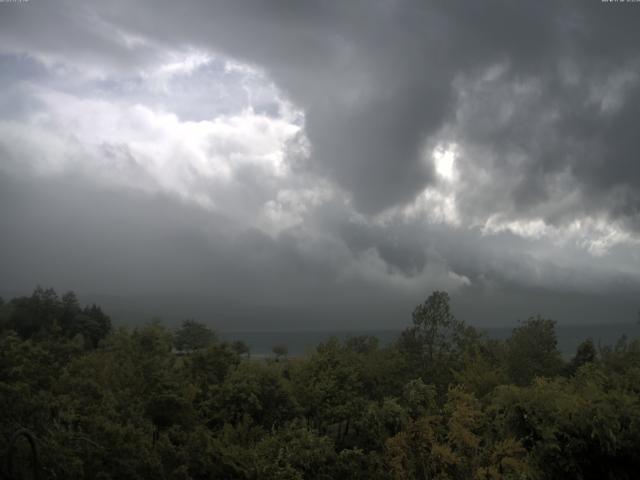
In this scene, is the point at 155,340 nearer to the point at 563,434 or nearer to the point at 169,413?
the point at 169,413

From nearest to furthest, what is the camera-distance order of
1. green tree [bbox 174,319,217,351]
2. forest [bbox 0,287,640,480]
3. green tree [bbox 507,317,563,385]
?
forest [bbox 0,287,640,480], green tree [bbox 507,317,563,385], green tree [bbox 174,319,217,351]

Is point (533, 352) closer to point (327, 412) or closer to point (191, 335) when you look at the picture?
point (327, 412)

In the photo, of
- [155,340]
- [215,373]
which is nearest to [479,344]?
[215,373]

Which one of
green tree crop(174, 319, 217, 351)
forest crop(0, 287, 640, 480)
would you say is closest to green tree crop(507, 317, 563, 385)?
forest crop(0, 287, 640, 480)

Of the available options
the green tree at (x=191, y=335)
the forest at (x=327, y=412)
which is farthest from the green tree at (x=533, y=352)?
the green tree at (x=191, y=335)

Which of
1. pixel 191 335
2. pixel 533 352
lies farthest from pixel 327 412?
pixel 191 335

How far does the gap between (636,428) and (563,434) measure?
9.37 feet

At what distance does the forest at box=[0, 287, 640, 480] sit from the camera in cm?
2175

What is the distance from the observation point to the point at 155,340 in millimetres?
37406

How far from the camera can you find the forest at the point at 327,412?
21.8 meters

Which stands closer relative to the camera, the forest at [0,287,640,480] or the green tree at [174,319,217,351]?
the forest at [0,287,640,480]

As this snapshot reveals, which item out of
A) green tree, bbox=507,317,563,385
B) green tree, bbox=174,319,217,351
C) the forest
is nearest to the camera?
the forest

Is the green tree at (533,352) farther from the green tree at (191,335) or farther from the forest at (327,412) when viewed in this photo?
the green tree at (191,335)

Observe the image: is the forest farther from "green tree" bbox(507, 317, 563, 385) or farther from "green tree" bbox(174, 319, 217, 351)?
"green tree" bbox(174, 319, 217, 351)
